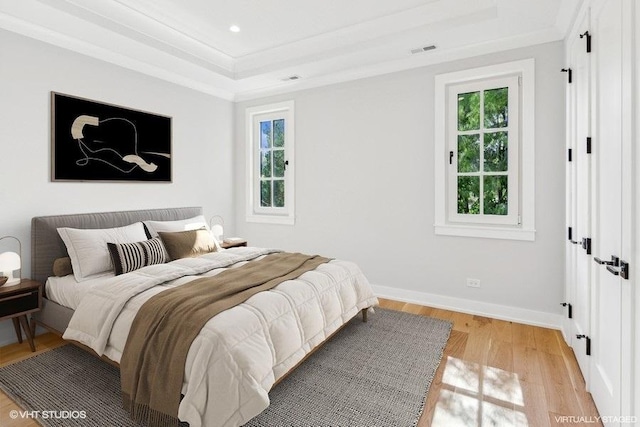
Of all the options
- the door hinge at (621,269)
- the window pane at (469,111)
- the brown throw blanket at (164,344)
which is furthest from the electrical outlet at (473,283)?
the brown throw blanket at (164,344)

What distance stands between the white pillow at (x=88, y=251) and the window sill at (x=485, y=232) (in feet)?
10.4

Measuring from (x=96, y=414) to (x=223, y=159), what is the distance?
354cm

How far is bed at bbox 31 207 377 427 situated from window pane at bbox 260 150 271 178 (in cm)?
168

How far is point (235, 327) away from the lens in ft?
5.94

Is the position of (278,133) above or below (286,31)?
below

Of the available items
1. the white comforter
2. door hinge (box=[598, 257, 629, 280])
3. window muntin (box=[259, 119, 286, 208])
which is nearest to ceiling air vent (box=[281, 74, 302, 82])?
window muntin (box=[259, 119, 286, 208])

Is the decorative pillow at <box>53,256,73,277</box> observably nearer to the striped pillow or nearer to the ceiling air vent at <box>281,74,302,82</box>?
the striped pillow

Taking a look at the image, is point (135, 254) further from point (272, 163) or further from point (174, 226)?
point (272, 163)

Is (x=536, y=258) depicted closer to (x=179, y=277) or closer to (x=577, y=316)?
(x=577, y=316)

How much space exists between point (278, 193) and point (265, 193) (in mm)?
243

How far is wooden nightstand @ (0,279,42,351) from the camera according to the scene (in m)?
2.49

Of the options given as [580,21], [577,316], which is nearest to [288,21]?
[580,21]

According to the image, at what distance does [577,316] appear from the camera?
246 cm

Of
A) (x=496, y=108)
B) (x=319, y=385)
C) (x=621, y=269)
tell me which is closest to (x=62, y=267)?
(x=319, y=385)
